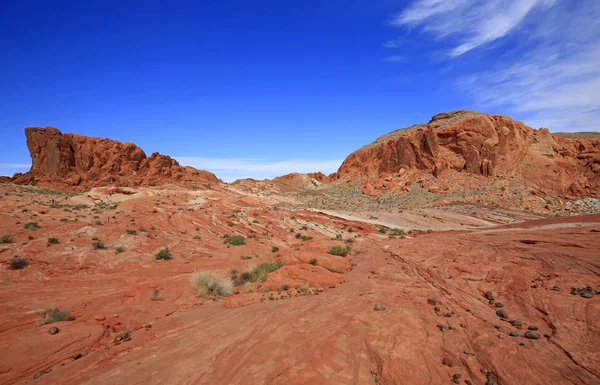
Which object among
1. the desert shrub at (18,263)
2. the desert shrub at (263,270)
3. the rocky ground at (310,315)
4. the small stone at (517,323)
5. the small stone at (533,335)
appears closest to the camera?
the rocky ground at (310,315)

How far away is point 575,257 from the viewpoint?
7809mm

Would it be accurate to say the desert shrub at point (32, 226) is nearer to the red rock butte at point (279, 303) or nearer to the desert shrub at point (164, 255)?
the red rock butte at point (279, 303)

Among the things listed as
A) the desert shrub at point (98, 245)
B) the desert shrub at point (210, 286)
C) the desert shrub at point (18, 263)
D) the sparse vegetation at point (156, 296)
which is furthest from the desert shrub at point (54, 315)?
the desert shrub at point (98, 245)

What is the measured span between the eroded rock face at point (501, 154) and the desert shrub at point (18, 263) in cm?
4477

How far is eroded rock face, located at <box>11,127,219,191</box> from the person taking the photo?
44.0 m

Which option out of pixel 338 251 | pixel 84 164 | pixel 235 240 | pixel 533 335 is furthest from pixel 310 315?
pixel 84 164

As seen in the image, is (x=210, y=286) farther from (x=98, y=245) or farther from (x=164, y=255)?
(x=98, y=245)

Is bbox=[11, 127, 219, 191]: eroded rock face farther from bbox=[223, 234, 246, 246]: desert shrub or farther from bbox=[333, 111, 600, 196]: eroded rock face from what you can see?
bbox=[333, 111, 600, 196]: eroded rock face

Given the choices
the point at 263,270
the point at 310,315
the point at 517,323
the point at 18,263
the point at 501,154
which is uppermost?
the point at 501,154

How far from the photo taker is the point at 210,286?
10.6 m

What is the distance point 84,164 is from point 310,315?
52.9 m

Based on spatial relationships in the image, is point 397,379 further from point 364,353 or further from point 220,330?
A: point 220,330

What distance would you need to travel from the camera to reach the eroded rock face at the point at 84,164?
43969 millimetres

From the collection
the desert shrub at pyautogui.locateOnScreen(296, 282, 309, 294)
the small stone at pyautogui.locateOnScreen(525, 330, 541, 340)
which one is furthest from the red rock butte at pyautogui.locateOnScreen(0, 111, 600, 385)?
the desert shrub at pyautogui.locateOnScreen(296, 282, 309, 294)
